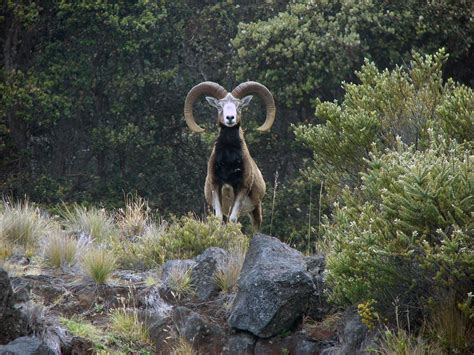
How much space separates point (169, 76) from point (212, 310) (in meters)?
13.5

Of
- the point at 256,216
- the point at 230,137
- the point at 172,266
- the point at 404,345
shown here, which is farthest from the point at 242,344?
the point at 256,216

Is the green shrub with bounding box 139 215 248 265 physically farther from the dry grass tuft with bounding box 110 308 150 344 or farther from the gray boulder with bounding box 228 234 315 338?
the gray boulder with bounding box 228 234 315 338

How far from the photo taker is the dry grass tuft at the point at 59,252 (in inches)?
465

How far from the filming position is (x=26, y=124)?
891 inches

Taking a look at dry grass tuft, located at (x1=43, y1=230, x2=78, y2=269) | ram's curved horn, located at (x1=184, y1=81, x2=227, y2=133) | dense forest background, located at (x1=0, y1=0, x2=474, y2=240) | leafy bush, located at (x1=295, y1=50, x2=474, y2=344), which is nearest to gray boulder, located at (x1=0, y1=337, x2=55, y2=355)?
leafy bush, located at (x1=295, y1=50, x2=474, y2=344)

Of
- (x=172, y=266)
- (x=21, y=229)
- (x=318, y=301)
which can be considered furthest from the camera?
(x=21, y=229)

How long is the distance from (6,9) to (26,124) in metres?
2.66

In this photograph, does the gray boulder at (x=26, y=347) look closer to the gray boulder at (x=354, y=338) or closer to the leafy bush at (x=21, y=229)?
the gray boulder at (x=354, y=338)

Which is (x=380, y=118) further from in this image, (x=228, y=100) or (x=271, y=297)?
(x=228, y=100)

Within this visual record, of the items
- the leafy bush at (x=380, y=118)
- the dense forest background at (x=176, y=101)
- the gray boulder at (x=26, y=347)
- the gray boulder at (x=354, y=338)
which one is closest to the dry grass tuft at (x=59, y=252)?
the dense forest background at (x=176, y=101)

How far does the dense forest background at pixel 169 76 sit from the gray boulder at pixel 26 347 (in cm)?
1206

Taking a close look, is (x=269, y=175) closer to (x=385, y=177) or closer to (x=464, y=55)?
(x=464, y=55)

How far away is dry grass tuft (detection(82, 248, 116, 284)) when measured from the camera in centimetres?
1111

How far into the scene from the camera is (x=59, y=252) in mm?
11828
